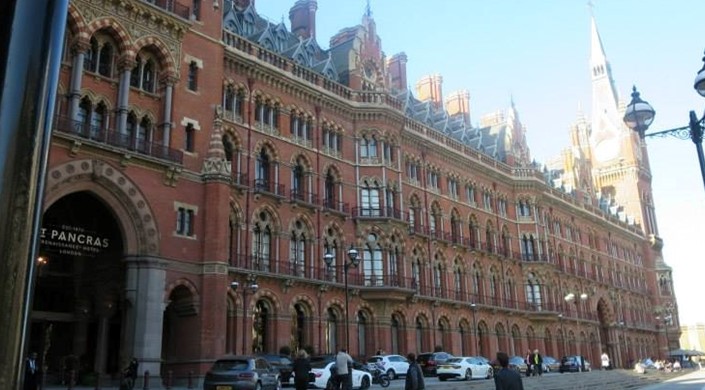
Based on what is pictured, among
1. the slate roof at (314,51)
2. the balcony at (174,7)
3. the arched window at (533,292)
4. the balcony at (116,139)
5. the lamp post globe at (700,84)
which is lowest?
the lamp post globe at (700,84)

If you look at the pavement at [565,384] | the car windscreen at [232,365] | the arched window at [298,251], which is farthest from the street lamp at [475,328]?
the car windscreen at [232,365]

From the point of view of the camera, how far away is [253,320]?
34719mm

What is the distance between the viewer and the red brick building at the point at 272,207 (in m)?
27.7

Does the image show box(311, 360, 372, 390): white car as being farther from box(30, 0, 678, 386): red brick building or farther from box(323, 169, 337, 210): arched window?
box(323, 169, 337, 210): arched window

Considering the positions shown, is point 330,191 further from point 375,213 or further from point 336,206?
point 375,213

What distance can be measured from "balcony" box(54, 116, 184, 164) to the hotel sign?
3.78 m

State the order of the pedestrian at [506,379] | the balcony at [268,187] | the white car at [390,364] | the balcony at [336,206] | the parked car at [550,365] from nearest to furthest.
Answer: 1. the pedestrian at [506,379]
2. the white car at [390,364]
3. the balcony at [268,187]
4. the balcony at [336,206]
5. the parked car at [550,365]

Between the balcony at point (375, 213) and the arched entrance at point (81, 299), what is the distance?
17157 millimetres

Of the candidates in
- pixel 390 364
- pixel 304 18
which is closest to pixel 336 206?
pixel 390 364

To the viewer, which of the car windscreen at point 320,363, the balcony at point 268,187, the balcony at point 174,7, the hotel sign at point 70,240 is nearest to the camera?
the hotel sign at point 70,240

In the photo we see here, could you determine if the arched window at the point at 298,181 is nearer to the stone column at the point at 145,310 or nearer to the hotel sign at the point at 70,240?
the stone column at the point at 145,310

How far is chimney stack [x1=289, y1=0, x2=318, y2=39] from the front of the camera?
162ft

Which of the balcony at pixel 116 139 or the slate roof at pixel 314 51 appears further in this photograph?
the slate roof at pixel 314 51

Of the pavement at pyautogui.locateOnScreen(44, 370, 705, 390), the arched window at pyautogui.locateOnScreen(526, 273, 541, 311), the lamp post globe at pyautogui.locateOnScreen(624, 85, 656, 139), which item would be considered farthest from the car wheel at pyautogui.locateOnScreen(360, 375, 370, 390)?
the arched window at pyautogui.locateOnScreen(526, 273, 541, 311)
